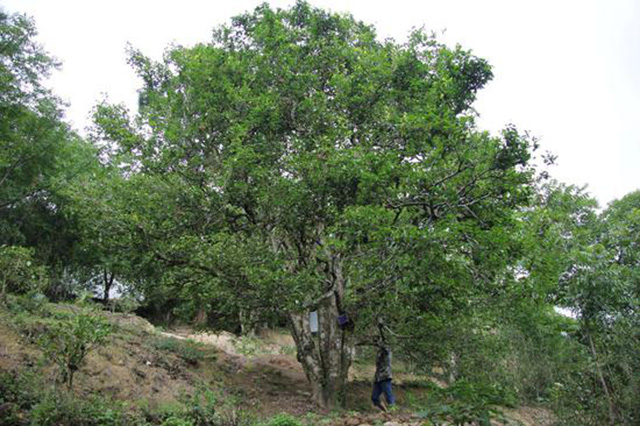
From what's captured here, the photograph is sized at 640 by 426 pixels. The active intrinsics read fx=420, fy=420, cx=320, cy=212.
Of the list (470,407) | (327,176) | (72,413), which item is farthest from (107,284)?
(470,407)

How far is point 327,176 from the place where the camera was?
27.1 feet

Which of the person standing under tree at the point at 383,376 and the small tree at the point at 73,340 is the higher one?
the small tree at the point at 73,340

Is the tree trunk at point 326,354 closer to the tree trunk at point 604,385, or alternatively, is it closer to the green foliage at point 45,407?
the green foliage at point 45,407

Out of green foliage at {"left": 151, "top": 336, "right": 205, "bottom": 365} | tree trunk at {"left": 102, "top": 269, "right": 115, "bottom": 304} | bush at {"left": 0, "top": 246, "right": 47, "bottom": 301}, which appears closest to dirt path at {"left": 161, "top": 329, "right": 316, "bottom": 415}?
green foliage at {"left": 151, "top": 336, "right": 205, "bottom": 365}

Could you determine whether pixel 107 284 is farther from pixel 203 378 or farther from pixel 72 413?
pixel 72 413

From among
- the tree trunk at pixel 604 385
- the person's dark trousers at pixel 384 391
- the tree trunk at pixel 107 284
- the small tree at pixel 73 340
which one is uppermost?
the tree trunk at pixel 107 284

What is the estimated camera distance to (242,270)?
7887mm

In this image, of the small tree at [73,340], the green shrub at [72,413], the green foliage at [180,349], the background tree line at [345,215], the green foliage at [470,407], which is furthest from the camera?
the green foliage at [180,349]

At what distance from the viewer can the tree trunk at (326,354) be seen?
900 centimetres

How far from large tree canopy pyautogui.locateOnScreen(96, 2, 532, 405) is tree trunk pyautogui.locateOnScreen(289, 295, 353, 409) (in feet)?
0.11

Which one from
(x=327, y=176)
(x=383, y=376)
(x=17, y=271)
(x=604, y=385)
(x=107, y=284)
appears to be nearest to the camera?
(x=604, y=385)

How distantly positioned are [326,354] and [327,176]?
406 cm

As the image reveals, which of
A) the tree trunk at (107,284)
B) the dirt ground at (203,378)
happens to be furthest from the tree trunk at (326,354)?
the tree trunk at (107,284)

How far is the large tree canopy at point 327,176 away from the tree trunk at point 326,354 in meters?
0.03
